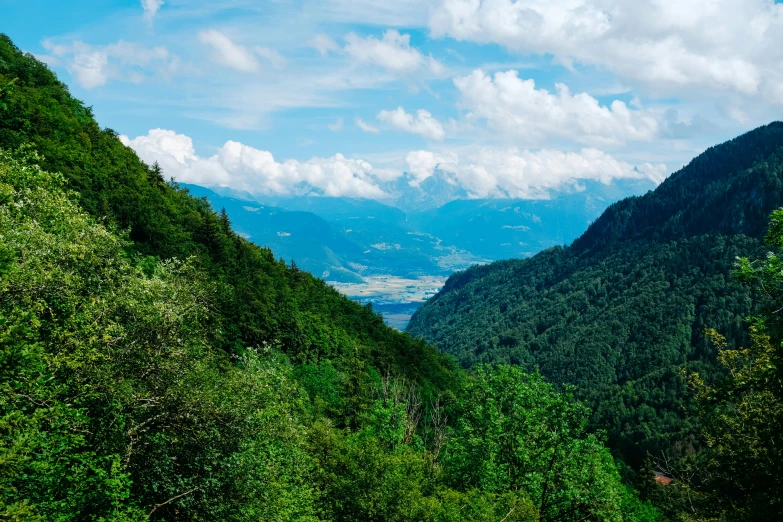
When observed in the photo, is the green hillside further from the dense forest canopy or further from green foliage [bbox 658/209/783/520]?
green foliage [bbox 658/209/783/520]

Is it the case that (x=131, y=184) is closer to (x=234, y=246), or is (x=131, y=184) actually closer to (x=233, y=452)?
(x=234, y=246)

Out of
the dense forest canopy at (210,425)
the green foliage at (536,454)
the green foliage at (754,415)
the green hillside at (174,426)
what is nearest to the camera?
the green hillside at (174,426)

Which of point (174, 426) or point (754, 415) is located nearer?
point (174, 426)

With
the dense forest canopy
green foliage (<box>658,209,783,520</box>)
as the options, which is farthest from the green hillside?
green foliage (<box>658,209,783,520</box>)

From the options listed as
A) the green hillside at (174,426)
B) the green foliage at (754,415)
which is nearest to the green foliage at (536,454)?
the green hillside at (174,426)

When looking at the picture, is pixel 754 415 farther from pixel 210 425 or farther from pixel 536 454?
pixel 210 425

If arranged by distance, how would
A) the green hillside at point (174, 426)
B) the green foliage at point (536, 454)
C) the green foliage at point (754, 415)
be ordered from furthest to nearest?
the green foliage at point (536, 454) → the green foliage at point (754, 415) → the green hillside at point (174, 426)

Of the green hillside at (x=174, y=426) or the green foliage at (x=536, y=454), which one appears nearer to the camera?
the green hillside at (x=174, y=426)

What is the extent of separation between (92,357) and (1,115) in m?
48.9

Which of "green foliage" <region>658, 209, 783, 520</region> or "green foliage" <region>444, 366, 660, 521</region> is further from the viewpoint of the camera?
"green foliage" <region>444, 366, 660, 521</region>

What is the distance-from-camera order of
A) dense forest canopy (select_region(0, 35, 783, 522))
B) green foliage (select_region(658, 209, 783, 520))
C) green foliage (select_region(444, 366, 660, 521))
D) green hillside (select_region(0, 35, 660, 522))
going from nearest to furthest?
green hillside (select_region(0, 35, 660, 522)), dense forest canopy (select_region(0, 35, 783, 522)), green foliage (select_region(658, 209, 783, 520)), green foliage (select_region(444, 366, 660, 521))

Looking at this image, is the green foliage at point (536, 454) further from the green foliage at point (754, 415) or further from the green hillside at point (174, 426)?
the green foliage at point (754, 415)

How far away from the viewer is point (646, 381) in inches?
7800

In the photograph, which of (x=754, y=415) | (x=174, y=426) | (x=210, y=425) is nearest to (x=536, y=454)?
(x=754, y=415)
